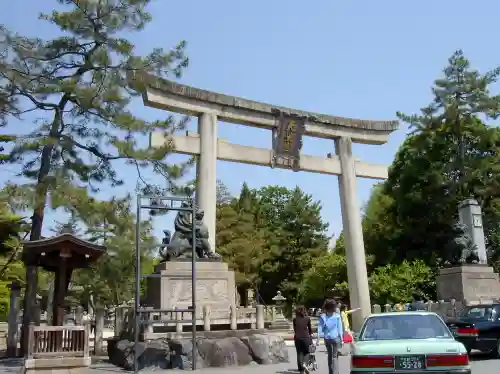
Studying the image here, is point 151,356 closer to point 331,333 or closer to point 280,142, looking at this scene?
point 331,333

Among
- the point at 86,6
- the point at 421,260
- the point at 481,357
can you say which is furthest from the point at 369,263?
the point at 86,6

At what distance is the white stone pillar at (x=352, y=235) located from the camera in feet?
72.8

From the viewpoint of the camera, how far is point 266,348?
41.2 feet

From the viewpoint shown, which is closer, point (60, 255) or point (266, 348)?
point (60, 255)

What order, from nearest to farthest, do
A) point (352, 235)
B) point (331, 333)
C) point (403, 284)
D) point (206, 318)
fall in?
point (331, 333)
point (206, 318)
point (352, 235)
point (403, 284)

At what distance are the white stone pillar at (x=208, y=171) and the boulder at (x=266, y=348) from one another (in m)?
6.02

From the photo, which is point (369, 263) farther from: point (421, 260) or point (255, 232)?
point (255, 232)

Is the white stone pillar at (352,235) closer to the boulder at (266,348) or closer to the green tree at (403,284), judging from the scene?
the green tree at (403,284)

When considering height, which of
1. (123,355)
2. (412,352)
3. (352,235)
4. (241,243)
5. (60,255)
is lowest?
(123,355)

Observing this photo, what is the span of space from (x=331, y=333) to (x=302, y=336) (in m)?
0.89

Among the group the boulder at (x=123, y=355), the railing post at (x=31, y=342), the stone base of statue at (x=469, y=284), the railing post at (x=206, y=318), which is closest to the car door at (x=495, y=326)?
the railing post at (x=206, y=318)

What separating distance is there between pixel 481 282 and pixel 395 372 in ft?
51.0

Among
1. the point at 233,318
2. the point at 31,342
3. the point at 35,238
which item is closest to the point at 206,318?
the point at 233,318

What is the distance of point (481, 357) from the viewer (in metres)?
12.2
